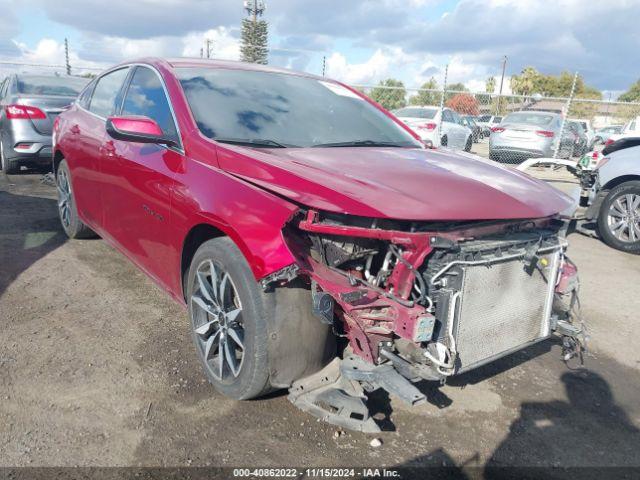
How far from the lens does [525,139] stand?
14.2 meters

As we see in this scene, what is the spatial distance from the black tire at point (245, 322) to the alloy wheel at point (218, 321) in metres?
0.02

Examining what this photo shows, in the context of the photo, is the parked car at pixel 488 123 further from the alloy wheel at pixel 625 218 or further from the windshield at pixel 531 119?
the alloy wheel at pixel 625 218

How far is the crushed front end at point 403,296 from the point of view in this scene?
91.3 inches

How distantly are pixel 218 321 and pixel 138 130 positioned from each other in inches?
47.9

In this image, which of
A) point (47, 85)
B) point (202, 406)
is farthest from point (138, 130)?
point (47, 85)

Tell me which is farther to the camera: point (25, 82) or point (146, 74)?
point (25, 82)

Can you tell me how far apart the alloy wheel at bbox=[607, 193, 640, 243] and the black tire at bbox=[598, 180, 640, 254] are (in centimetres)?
1

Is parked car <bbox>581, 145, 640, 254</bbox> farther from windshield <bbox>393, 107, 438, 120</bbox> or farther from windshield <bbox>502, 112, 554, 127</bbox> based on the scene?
windshield <bbox>502, 112, 554, 127</bbox>

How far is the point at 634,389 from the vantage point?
129 inches

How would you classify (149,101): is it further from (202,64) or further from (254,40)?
(254,40)

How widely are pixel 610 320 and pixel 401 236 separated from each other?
2.98 meters

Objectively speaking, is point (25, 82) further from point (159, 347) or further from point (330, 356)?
point (330, 356)

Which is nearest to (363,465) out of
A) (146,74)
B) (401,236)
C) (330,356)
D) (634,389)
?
(330,356)

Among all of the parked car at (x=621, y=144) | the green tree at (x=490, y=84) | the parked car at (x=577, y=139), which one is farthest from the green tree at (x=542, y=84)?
the parked car at (x=621, y=144)
